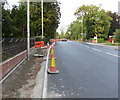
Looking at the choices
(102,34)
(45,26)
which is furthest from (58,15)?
(102,34)

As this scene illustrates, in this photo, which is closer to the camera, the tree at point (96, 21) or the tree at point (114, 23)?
the tree at point (96, 21)

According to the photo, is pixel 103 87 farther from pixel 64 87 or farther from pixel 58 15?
pixel 58 15

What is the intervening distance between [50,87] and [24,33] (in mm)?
16750

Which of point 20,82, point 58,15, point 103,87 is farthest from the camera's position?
point 58,15

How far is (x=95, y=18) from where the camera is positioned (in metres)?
51.8

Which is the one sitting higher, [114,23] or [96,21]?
[114,23]

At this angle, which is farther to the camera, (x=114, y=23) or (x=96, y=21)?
(x=114, y=23)

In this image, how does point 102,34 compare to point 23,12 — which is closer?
point 23,12

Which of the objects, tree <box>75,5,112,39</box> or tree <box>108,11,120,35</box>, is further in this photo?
tree <box>108,11,120,35</box>

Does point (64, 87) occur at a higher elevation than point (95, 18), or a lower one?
lower

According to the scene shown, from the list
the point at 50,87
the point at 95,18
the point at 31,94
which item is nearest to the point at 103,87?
the point at 50,87

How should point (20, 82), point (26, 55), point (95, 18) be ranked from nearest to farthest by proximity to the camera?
point (20, 82)
point (26, 55)
point (95, 18)

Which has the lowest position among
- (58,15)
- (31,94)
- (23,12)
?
(31,94)

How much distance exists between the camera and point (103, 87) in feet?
17.9
